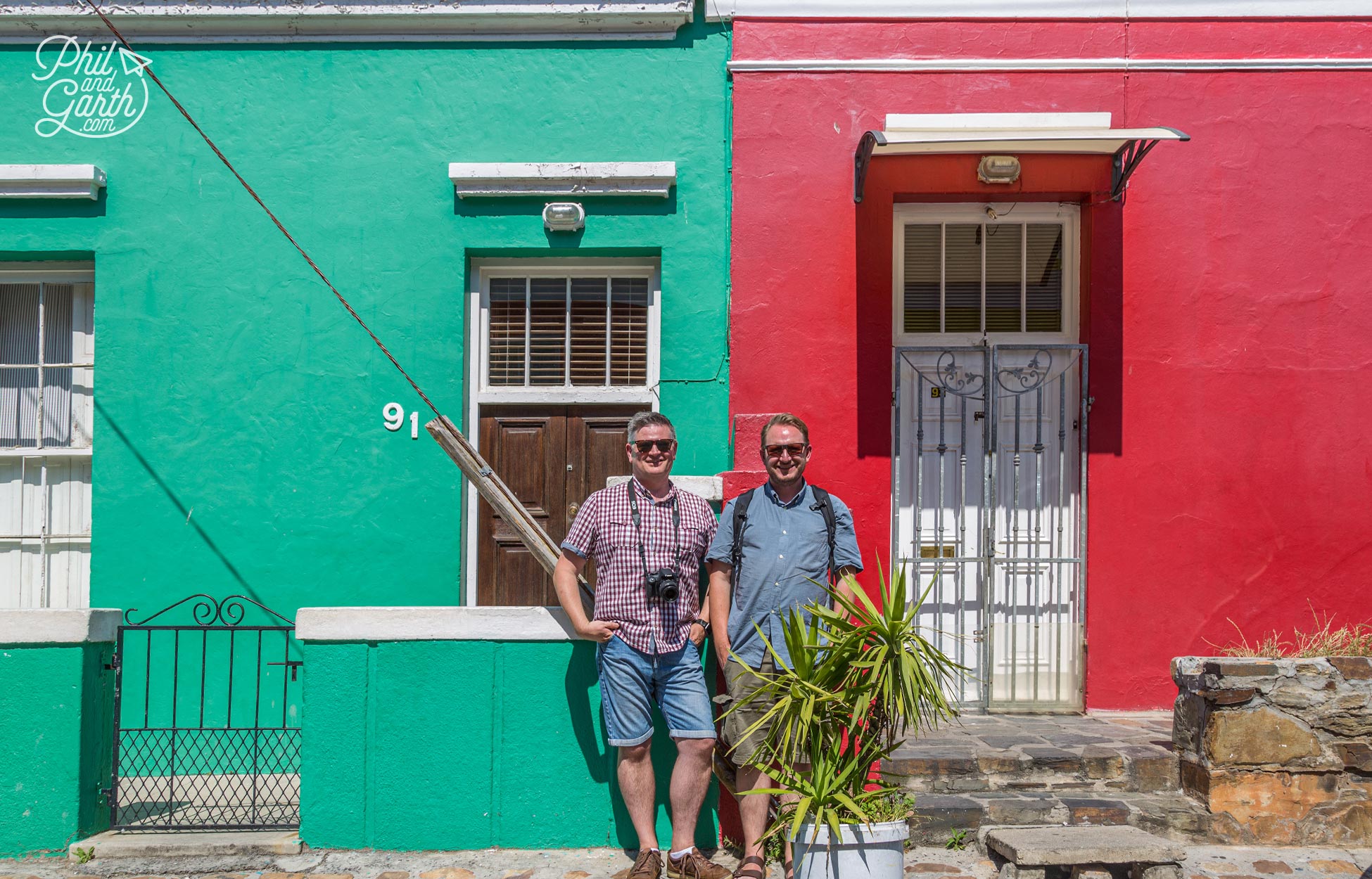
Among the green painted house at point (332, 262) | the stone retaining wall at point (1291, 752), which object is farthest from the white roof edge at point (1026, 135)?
the stone retaining wall at point (1291, 752)

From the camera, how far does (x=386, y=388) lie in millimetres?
6336

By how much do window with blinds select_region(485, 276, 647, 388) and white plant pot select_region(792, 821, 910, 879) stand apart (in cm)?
327

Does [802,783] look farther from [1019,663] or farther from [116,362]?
[116,362]

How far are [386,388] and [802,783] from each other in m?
3.49

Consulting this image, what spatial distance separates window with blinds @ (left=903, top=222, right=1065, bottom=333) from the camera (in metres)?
6.61

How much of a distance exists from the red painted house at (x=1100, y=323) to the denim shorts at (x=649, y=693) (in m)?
1.98

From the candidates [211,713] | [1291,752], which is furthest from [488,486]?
[1291,752]

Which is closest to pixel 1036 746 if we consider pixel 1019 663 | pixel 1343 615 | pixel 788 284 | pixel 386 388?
pixel 1019 663

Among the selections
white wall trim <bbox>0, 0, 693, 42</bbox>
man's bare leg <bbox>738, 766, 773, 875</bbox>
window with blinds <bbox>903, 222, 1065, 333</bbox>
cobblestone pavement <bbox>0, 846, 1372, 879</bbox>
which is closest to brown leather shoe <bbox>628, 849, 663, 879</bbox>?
cobblestone pavement <bbox>0, 846, 1372, 879</bbox>

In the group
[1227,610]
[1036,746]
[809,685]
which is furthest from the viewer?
[1227,610]

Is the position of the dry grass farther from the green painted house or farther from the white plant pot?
the green painted house

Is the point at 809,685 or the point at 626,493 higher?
the point at 626,493

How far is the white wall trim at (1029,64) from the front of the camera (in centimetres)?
630

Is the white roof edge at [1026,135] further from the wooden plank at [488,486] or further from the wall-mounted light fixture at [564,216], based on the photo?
the wooden plank at [488,486]
